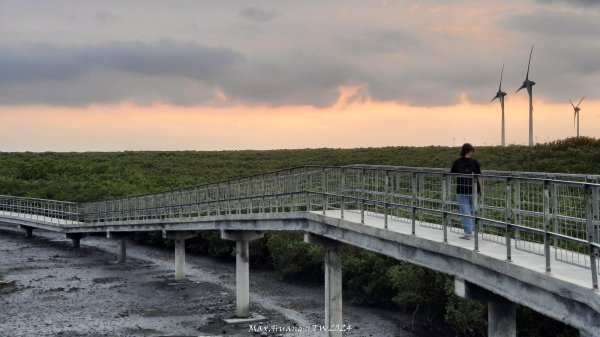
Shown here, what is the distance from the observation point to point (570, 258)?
11062 millimetres

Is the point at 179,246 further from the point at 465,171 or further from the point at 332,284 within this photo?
the point at 465,171

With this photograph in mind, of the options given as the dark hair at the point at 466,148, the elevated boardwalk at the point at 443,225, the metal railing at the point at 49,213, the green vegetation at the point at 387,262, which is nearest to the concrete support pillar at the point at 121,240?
the green vegetation at the point at 387,262

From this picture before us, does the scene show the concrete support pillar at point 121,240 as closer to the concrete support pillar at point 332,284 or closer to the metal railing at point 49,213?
the metal railing at point 49,213

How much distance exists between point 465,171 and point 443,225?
114cm

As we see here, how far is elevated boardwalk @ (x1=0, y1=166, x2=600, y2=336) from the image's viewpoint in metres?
9.68

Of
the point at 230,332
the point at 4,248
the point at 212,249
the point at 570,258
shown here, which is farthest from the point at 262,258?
the point at 570,258

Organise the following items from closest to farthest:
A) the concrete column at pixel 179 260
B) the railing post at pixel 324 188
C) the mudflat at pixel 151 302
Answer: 1. the railing post at pixel 324 188
2. the mudflat at pixel 151 302
3. the concrete column at pixel 179 260

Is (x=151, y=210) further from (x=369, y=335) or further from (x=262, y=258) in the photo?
(x=369, y=335)

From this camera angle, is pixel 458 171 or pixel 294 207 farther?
pixel 294 207

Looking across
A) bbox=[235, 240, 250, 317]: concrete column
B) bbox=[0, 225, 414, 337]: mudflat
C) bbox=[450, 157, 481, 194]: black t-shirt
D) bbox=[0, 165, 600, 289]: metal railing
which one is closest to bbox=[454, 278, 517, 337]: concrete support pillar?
bbox=[0, 165, 600, 289]: metal railing

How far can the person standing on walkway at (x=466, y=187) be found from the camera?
41.6ft

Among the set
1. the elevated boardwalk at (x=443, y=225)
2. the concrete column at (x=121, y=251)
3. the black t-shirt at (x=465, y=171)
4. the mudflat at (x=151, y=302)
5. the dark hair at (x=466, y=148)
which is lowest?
the mudflat at (x=151, y=302)

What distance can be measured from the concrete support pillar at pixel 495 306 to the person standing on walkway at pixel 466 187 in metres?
1.00

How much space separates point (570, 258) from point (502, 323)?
105 inches
